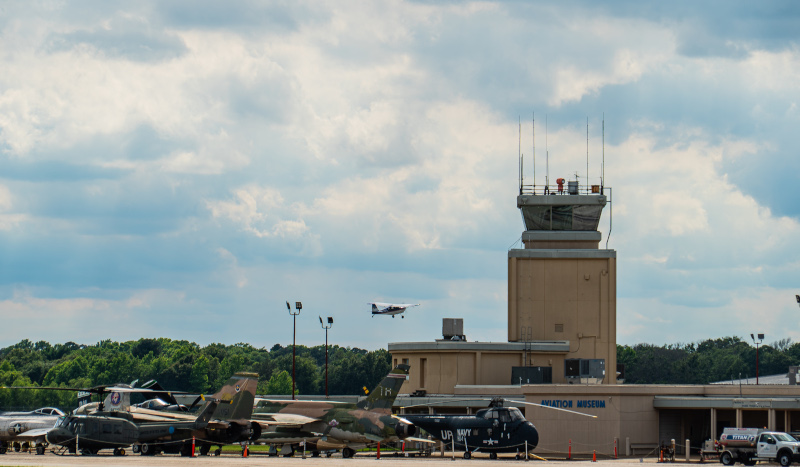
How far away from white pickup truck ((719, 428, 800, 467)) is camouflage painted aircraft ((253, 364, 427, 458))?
56.3 feet

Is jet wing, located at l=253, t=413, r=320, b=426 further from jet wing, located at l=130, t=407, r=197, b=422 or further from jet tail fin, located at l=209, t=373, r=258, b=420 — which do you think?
jet tail fin, located at l=209, t=373, r=258, b=420

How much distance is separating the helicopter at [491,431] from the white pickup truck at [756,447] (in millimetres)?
10396

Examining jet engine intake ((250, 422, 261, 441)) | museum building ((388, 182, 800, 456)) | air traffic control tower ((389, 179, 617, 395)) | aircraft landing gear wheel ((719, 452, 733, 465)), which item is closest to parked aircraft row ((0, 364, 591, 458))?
jet engine intake ((250, 422, 261, 441))

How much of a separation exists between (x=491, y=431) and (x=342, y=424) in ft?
28.2

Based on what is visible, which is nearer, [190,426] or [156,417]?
[190,426]

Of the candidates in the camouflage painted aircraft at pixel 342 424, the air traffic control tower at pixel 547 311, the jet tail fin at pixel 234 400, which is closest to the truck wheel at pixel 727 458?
the camouflage painted aircraft at pixel 342 424

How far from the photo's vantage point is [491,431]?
57969 millimetres

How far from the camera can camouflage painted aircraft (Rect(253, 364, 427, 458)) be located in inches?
2299

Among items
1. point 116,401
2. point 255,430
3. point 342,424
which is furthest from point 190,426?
point 116,401

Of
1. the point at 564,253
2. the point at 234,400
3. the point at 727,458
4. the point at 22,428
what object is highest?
the point at 564,253

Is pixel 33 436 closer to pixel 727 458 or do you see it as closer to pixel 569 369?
pixel 569 369

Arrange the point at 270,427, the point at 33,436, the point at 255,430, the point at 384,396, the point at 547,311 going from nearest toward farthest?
the point at 255,430, the point at 384,396, the point at 33,436, the point at 270,427, the point at 547,311

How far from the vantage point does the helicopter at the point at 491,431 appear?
189ft

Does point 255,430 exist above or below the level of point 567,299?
below
